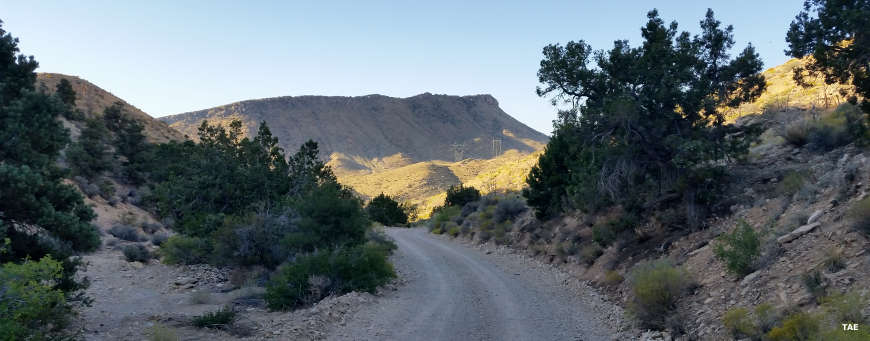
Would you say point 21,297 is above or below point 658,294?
above

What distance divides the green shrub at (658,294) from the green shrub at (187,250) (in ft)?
59.5

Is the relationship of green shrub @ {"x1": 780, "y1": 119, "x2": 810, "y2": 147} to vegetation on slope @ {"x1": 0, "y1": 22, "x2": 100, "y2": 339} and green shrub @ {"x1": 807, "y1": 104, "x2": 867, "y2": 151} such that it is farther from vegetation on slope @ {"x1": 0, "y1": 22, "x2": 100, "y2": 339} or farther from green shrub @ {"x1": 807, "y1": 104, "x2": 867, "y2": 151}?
vegetation on slope @ {"x1": 0, "y1": 22, "x2": 100, "y2": 339}

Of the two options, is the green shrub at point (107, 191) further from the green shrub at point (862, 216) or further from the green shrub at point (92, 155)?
the green shrub at point (862, 216)

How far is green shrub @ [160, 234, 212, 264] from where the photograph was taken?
2159 cm

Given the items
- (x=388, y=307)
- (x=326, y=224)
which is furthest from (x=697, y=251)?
(x=326, y=224)

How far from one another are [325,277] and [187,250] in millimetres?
11175

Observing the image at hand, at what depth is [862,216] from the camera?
27.7 feet

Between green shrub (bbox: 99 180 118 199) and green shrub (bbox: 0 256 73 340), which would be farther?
green shrub (bbox: 99 180 118 199)

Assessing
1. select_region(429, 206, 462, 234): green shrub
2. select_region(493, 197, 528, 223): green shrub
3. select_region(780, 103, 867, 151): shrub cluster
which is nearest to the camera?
select_region(780, 103, 867, 151): shrub cluster

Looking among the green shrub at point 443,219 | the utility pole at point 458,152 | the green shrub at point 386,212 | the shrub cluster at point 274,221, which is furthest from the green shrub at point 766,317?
the utility pole at point 458,152

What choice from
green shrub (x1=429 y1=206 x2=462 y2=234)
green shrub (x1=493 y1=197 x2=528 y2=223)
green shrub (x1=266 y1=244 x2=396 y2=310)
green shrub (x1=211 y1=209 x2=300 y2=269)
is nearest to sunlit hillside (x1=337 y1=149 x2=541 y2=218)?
green shrub (x1=429 y1=206 x2=462 y2=234)

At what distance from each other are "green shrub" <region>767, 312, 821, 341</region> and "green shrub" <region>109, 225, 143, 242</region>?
3150 centimetres

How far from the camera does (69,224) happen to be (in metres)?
10.1

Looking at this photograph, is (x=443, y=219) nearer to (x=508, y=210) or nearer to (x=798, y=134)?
(x=508, y=210)
